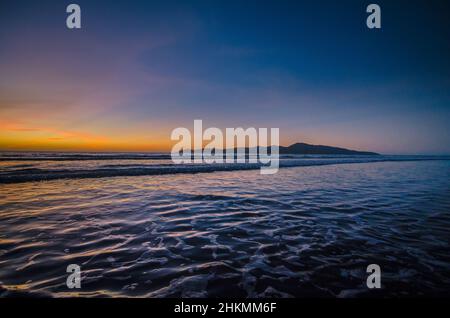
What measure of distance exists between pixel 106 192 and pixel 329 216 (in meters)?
8.91

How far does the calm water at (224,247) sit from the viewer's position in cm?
303

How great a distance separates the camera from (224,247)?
14.1 feet

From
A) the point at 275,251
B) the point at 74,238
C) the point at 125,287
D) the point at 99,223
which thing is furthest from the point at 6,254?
the point at 275,251

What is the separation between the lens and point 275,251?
13.4 ft

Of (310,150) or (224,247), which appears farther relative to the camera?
(310,150)

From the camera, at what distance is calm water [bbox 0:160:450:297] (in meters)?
3.03

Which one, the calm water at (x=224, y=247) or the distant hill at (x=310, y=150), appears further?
the distant hill at (x=310, y=150)

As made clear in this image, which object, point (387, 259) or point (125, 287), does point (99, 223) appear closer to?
point (125, 287)

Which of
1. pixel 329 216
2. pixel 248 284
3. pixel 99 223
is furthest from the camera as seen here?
pixel 329 216

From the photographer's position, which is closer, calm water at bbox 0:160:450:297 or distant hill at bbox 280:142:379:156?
calm water at bbox 0:160:450:297
